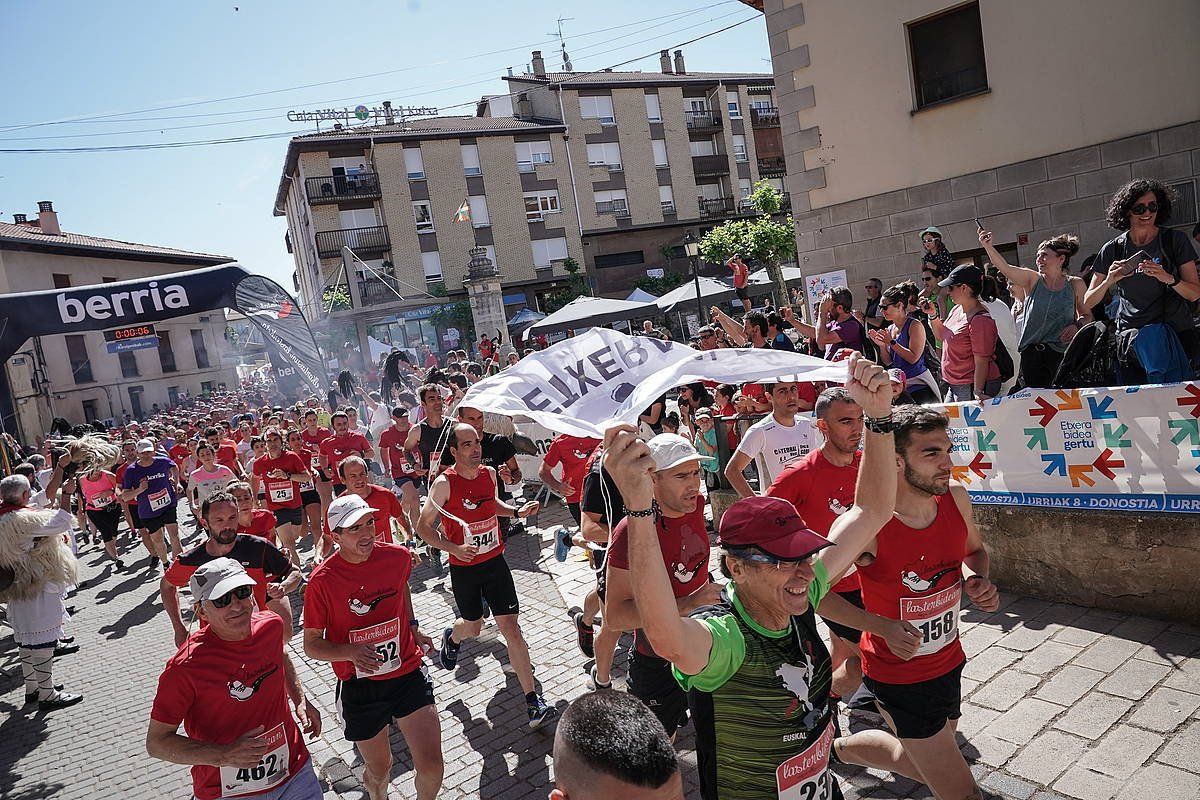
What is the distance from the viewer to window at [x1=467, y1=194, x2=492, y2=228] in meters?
46.1

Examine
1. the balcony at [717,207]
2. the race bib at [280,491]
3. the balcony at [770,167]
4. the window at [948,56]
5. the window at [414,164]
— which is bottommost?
the race bib at [280,491]

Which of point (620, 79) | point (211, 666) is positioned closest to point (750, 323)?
point (211, 666)

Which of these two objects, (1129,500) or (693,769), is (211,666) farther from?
(1129,500)

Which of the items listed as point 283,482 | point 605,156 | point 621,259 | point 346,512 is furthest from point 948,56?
point 605,156

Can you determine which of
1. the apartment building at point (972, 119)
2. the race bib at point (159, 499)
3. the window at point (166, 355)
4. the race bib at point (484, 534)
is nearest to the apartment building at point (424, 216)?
the window at point (166, 355)

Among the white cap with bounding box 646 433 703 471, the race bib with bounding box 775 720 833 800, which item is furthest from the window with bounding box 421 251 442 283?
the race bib with bounding box 775 720 833 800

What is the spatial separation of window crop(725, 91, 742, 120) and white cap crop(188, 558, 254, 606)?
53.4 metres

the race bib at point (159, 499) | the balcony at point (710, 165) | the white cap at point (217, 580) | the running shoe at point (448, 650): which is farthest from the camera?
the balcony at point (710, 165)

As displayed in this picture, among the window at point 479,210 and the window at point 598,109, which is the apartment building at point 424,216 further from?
the window at point 598,109

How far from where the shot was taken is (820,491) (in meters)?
4.25

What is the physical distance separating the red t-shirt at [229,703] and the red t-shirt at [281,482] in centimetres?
714

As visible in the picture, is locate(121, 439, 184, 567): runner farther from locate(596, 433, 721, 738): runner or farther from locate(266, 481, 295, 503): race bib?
locate(596, 433, 721, 738): runner

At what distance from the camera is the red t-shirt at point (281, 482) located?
10555 millimetres

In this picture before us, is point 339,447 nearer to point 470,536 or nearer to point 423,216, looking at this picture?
point 470,536
